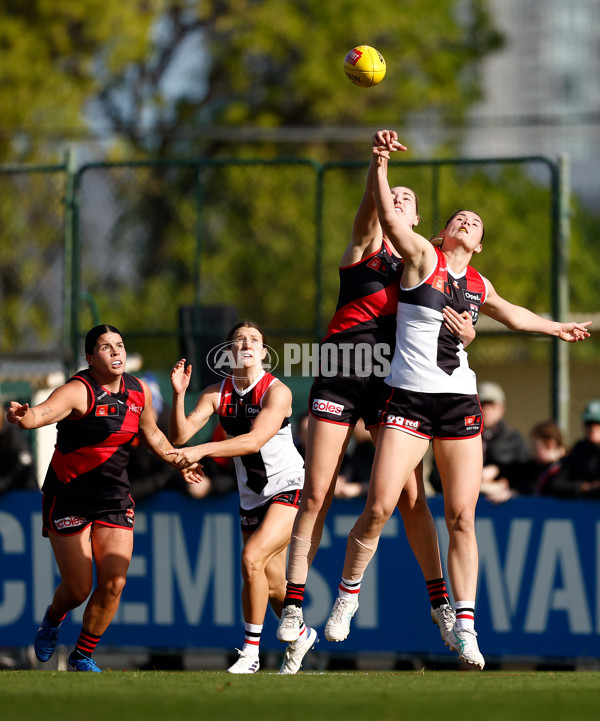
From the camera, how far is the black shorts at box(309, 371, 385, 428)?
7176mm

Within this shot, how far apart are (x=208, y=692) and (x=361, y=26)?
74.8 ft

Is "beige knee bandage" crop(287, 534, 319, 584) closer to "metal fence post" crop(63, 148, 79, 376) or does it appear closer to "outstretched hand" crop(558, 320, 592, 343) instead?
"outstretched hand" crop(558, 320, 592, 343)

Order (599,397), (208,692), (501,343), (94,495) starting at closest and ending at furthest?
(208,692)
(94,495)
(599,397)
(501,343)

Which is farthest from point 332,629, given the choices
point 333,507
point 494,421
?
point 494,421

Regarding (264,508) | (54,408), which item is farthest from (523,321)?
(54,408)

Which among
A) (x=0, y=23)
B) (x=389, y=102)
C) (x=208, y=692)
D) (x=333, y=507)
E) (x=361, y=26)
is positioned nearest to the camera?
(x=208, y=692)

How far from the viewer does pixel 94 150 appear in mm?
24406

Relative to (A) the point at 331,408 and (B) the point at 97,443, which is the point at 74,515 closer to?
(B) the point at 97,443

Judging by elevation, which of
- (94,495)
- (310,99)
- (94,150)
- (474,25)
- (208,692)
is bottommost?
(208,692)

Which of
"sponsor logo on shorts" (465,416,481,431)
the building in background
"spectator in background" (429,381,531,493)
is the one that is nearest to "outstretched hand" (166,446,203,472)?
"sponsor logo on shorts" (465,416,481,431)

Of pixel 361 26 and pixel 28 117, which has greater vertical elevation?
pixel 361 26

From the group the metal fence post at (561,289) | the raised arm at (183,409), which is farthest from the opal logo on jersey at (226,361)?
the metal fence post at (561,289)

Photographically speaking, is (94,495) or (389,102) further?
(389,102)

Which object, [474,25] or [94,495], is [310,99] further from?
[94,495]
